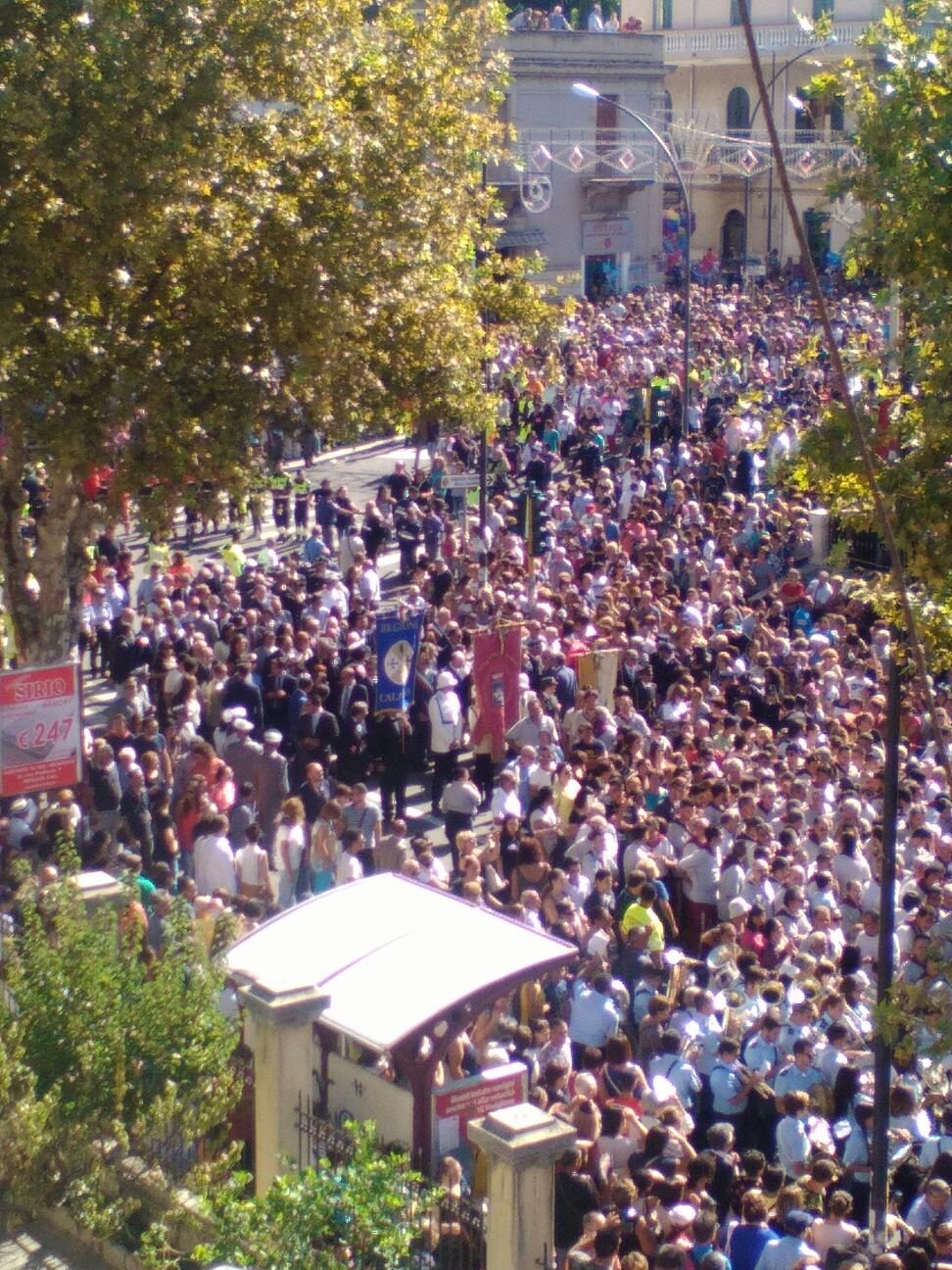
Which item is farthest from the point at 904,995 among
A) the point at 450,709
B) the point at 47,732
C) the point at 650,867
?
the point at 450,709

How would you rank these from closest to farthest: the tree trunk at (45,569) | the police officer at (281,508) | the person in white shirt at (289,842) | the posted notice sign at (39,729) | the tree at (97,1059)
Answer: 1. the tree at (97,1059)
2. the posted notice sign at (39,729)
3. the person in white shirt at (289,842)
4. the tree trunk at (45,569)
5. the police officer at (281,508)

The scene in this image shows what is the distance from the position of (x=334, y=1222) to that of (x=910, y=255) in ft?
15.7

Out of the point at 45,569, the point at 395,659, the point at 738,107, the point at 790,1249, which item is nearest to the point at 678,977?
the point at 790,1249

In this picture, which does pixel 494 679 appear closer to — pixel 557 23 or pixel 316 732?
pixel 316 732

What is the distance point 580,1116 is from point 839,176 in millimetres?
4669

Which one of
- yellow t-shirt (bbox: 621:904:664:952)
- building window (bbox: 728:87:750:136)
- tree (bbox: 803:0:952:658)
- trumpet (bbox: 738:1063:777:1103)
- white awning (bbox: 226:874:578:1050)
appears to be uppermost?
building window (bbox: 728:87:750:136)

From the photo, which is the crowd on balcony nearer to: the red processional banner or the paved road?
the red processional banner

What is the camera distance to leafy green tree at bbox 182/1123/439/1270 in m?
7.21

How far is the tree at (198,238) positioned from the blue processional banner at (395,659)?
198cm

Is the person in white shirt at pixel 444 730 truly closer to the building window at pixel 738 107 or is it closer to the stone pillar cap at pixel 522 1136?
the stone pillar cap at pixel 522 1136

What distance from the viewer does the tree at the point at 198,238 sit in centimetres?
1196

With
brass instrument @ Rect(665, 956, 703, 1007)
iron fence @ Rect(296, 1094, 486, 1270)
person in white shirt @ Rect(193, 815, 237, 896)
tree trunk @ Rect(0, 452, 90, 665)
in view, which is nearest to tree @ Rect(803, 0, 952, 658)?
iron fence @ Rect(296, 1094, 486, 1270)

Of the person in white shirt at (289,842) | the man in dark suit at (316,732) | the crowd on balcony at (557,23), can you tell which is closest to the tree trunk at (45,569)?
the person in white shirt at (289,842)

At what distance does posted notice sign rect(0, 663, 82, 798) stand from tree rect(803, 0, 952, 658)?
5.30 metres
